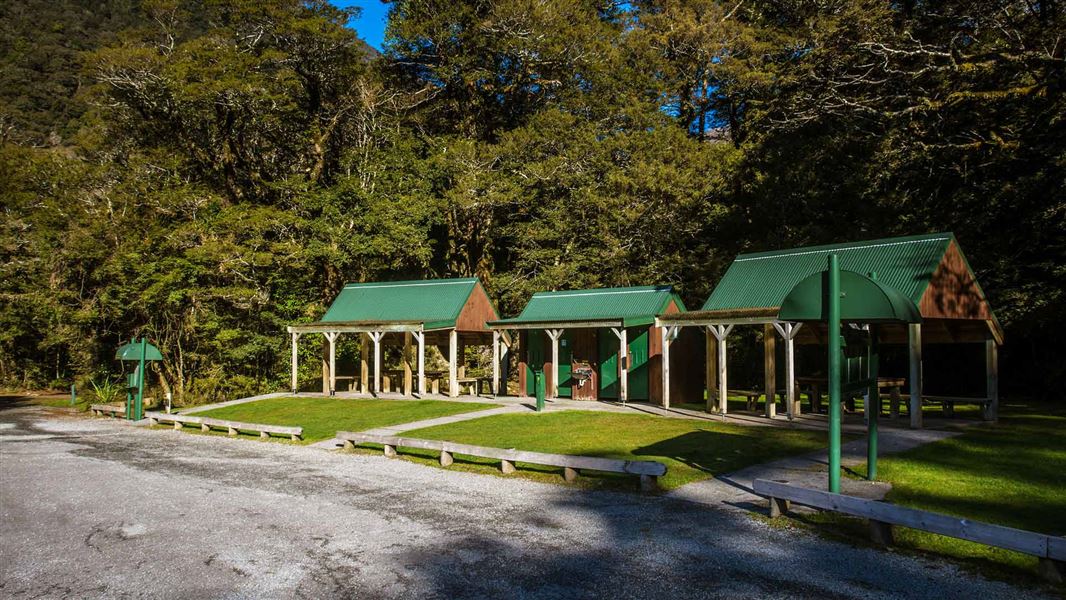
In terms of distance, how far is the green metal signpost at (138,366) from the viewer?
74.9ft

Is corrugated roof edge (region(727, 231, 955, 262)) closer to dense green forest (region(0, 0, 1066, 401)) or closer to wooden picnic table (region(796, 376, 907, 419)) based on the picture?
wooden picnic table (region(796, 376, 907, 419))

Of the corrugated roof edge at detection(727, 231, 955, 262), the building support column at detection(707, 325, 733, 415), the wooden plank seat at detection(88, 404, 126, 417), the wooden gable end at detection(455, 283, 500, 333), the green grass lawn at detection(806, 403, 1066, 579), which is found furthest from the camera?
the wooden gable end at detection(455, 283, 500, 333)

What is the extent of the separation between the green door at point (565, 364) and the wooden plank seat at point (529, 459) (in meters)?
10.1

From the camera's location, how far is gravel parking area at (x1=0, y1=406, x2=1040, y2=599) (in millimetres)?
5957

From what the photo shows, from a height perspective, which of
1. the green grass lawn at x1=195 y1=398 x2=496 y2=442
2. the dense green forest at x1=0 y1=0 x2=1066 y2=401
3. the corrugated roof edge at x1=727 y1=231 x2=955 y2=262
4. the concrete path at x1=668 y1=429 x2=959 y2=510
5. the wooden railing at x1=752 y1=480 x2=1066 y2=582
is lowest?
the green grass lawn at x1=195 y1=398 x2=496 y2=442

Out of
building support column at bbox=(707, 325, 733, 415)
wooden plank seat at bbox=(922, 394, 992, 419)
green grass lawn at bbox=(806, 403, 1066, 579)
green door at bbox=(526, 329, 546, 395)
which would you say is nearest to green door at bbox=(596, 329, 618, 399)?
green door at bbox=(526, 329, 546, 395)

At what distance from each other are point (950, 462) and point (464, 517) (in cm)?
780

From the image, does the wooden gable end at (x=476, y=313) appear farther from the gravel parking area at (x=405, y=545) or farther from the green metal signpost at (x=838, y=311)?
the green metal signpost at (x=838, y=311)

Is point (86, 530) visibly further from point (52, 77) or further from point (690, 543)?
point (52, 77)

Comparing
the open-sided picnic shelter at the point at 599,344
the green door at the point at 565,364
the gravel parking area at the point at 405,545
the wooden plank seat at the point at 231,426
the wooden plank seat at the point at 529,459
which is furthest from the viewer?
the green door at the point at 565,364

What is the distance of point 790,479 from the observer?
10023 mm

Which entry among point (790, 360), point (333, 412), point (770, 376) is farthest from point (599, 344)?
point (333, 412)

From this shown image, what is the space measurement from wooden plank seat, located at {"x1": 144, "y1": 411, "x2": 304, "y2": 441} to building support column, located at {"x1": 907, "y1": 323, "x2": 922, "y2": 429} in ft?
44.1

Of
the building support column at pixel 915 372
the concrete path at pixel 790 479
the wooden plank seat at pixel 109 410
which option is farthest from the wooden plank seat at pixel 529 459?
the wooden plank seat at pixel 109 410
